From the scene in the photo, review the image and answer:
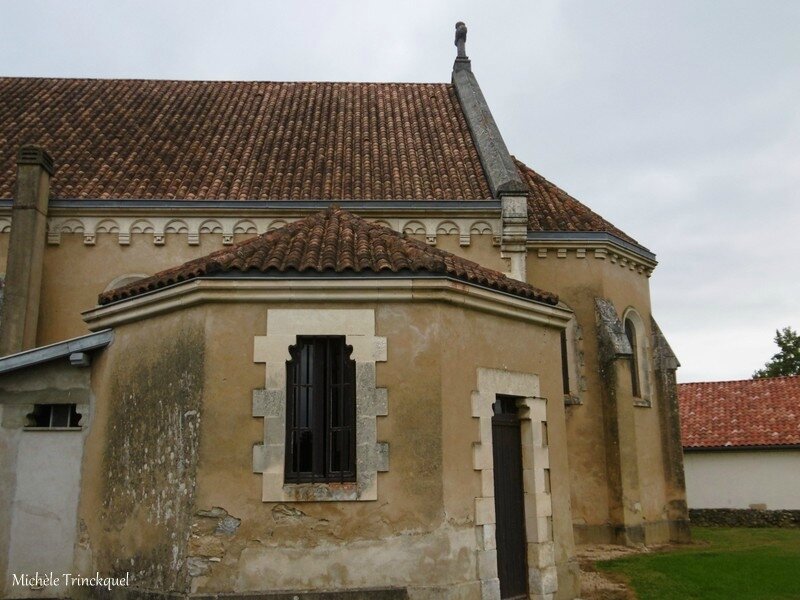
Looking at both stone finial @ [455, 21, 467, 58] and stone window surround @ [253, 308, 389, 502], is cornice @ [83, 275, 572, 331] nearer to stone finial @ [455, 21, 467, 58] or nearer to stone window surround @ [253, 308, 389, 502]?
stone window surround @ [253, 308, 389, 502]

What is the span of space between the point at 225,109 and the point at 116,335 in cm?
1089

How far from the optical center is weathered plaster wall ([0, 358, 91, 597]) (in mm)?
9836

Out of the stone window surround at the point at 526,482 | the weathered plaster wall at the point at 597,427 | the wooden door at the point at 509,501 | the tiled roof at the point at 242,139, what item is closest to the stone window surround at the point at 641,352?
the weathered plaster wall at the point at 597,427

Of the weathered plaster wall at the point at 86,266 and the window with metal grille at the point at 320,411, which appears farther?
the weathered plaster wall at the point at 86,266

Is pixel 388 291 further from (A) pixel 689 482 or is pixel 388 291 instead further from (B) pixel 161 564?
(A) pixel 689 482

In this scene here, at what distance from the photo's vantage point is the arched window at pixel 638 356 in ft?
57.3

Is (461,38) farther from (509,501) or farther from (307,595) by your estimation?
(307,595)

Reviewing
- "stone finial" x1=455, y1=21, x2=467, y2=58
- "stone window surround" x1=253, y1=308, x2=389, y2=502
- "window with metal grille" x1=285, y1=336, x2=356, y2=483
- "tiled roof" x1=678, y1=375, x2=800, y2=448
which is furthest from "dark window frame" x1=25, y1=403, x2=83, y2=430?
"tiled roof" x1=678, y1=375, x2=800, y2=448

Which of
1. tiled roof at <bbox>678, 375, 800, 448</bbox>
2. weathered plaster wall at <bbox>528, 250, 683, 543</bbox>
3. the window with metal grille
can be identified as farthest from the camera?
tiled roof at <bbox>678, 375, 800, 448</bbox>

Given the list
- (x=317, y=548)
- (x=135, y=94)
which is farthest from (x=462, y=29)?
(x=317, y=548)

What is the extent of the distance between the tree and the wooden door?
132ft

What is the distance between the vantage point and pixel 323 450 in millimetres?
8336

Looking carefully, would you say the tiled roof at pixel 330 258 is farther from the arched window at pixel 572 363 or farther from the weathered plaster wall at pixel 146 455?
the arched window at pixel 572 363

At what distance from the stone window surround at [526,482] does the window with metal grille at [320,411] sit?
61.4 inches
